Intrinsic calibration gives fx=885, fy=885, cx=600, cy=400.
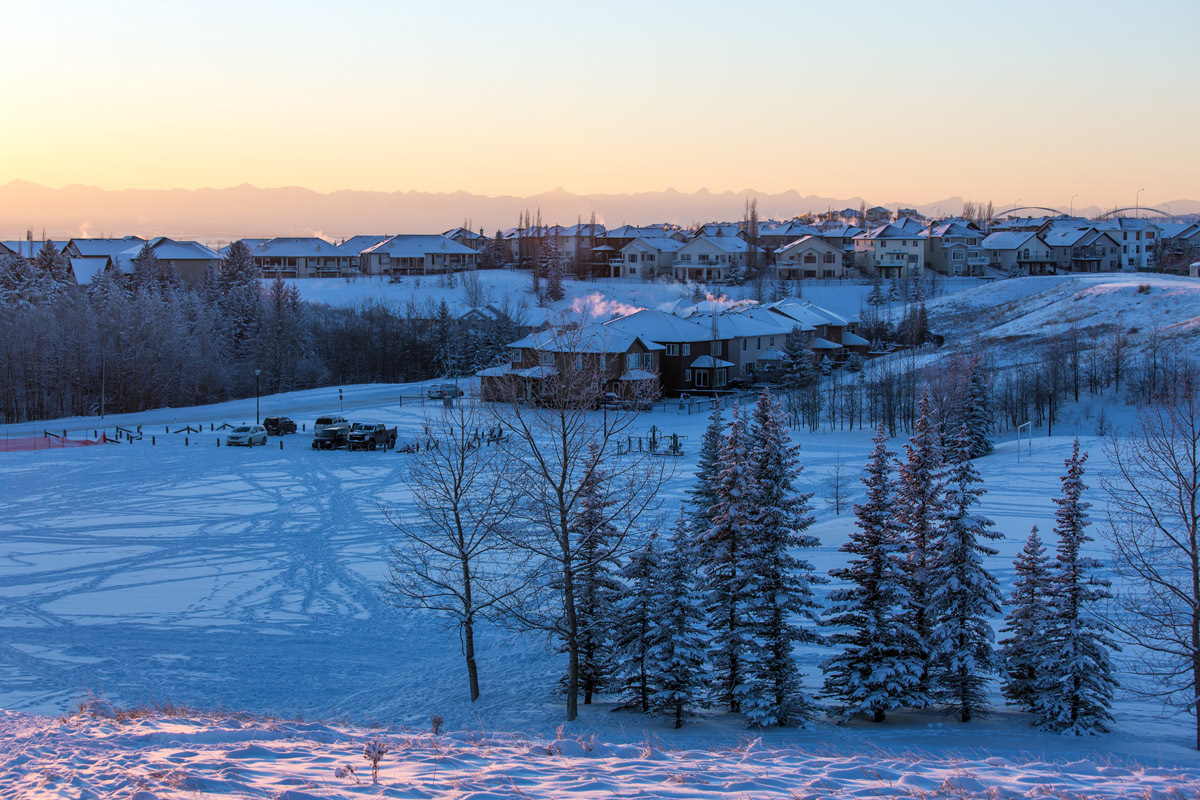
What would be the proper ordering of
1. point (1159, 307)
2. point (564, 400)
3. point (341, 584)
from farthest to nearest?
1. point (1159, 307)
2. point (341, 584)
3. point (564, 400)

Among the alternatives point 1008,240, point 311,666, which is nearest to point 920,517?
point 311,666

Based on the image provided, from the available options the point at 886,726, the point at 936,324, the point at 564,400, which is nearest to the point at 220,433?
the point at 564,400

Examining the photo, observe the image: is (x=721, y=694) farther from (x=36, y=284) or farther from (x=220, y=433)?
(x=36, y=284)

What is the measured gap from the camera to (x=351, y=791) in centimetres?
800

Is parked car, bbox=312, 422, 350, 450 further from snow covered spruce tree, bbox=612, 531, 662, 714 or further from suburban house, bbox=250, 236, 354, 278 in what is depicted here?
suburban house, bbox=250, 236, 354, 278

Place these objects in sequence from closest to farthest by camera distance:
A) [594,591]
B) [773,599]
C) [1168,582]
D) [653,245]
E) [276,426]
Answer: [773,599], [594,591], [1168,582], [276,426], [653,245]

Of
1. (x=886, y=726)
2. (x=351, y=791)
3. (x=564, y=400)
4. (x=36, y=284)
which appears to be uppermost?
(x=36, y=284)

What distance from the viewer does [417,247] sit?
115812mm

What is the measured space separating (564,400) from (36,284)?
7357 cm

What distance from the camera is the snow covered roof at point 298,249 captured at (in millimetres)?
114625

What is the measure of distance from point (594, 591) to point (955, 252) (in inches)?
4028

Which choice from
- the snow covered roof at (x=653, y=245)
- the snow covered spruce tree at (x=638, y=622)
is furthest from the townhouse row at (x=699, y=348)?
the snow covered roof at (x=653, y=245)

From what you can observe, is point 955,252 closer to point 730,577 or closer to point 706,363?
point 706,363

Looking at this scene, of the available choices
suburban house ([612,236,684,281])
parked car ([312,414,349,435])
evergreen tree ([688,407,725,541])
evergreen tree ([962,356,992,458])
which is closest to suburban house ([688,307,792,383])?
evergreen tree ([962,356,992,458])
